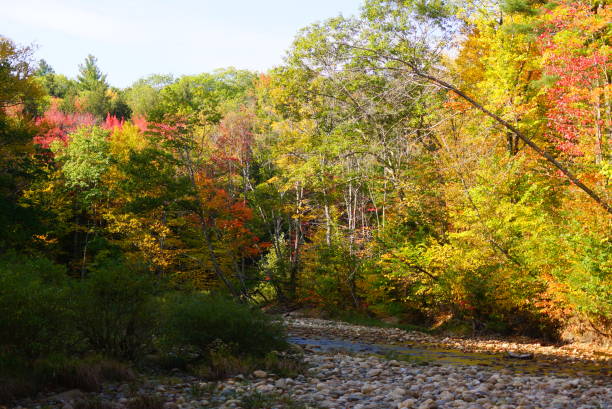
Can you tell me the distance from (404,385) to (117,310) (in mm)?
3998

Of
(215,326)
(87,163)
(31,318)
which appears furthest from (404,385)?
(87,163)

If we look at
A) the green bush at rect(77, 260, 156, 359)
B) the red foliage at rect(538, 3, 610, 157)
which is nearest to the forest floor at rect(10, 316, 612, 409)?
the green bush at rect(77, 260, 156, 359)

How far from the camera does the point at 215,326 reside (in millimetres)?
7906

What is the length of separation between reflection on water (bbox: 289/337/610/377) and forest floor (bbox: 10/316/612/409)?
21 millimetres

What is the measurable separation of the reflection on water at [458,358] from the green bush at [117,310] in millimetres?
4583

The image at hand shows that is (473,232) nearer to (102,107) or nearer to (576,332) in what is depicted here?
(576,332)

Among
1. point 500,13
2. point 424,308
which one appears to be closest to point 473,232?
point 424,308

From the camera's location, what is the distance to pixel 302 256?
2328cm

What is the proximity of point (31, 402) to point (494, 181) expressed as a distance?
40.9 feet

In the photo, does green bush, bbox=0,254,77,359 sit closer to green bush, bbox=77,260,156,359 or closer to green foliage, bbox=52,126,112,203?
green bush, bbox=77,260,156,359

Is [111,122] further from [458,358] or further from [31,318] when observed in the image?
[31,318]

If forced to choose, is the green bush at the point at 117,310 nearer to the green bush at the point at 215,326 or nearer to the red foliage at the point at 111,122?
the green bush at the point at 215,326

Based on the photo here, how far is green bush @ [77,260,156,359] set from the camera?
6.74m

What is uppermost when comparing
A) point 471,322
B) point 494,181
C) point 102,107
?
point 102,107
